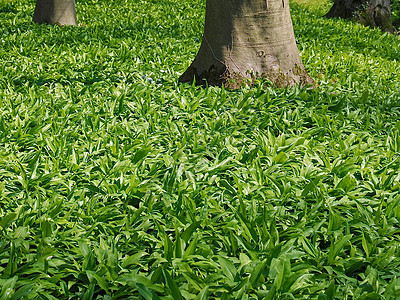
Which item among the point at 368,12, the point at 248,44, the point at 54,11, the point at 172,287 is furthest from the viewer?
the point at 368,12

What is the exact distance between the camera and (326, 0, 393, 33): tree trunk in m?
9.38

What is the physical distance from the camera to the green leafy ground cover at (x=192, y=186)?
2117 mm

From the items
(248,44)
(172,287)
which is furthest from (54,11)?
(172,287)

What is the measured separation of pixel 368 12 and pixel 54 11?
20.4ft

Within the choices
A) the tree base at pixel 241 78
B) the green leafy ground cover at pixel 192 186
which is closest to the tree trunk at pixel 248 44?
the tree base at pixel 241 78

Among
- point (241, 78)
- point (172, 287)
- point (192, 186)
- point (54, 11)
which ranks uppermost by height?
point (54, 11)

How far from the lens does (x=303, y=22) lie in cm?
837

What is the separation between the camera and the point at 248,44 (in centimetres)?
439

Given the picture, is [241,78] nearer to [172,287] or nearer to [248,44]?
[248,44]

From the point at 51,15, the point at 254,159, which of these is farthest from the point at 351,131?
the point at 51,15

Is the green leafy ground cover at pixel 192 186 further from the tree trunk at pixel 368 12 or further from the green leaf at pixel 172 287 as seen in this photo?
the tree trunk at pixel 368 12

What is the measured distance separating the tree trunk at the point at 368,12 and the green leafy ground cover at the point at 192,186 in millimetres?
4792

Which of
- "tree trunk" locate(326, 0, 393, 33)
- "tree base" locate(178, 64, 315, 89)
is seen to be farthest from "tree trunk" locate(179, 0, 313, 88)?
→ "tree trunk" locate(326, 0, 393, 33)

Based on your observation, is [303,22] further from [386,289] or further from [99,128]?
[386,289]
